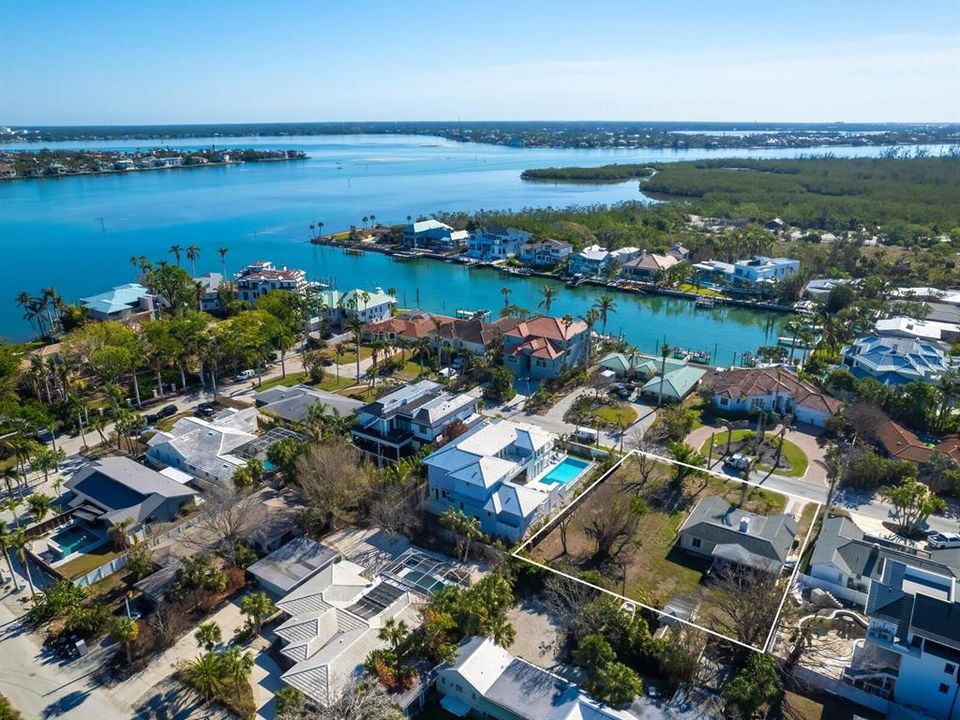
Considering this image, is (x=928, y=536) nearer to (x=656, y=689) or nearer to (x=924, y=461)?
(x=924, y=461)

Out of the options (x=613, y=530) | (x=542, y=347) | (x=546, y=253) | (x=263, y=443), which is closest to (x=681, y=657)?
(x=613, y=530)

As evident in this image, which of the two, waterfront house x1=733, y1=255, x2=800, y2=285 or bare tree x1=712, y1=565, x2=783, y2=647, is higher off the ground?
waterfront house x1=733, y1=255, x2=800, y2=285

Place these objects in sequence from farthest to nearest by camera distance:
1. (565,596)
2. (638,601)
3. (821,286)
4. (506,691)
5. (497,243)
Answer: (497,243), (821,286), (638,601), (565,596), (506,691)

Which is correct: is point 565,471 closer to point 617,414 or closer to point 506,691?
point 617,414

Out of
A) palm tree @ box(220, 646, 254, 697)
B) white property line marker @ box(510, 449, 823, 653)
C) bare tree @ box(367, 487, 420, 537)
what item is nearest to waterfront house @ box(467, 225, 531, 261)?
white property line marker @ box(510, 449, 823, 653)

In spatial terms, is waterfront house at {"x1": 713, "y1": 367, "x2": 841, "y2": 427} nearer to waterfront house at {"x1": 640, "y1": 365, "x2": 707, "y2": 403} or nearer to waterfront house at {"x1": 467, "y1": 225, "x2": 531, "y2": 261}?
waterfront house at {"x1": 640, "y1": 365, "x2": 707, "y2": 403}

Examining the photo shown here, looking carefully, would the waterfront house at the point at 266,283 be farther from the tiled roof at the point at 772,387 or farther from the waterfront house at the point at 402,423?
the tiled roof at the point at 772,387
